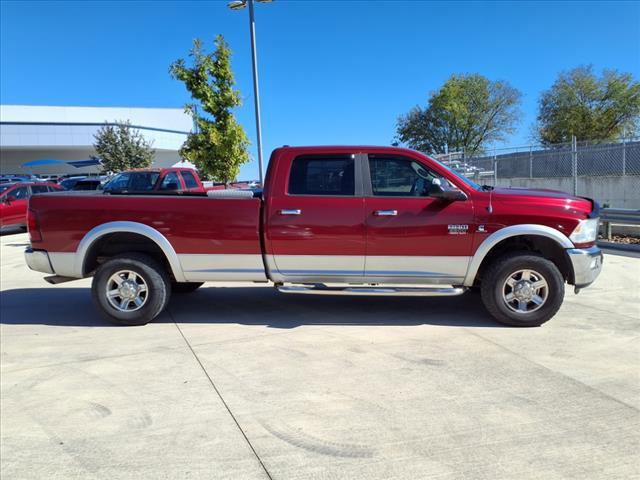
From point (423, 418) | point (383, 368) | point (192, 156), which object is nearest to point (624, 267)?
point (383, 368)

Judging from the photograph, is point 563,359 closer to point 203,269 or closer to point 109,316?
point 203,269

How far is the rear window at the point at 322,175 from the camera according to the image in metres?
5.31

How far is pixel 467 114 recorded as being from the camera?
42688mm

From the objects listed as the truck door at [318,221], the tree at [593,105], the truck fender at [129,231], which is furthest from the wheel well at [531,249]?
the tree at [593,105]

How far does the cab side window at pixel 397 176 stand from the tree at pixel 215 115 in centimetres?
1265

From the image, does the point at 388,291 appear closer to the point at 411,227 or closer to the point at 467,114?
the point at 411,227

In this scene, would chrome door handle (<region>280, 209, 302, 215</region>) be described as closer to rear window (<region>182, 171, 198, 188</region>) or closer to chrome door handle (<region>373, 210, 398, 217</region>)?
chrome door handle (<region>373, 210, 398, 217</region>)

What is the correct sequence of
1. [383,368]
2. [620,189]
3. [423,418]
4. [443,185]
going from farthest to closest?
[620,189] < [443,185] < [383,368] < [423,418]

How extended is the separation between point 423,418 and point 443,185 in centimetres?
262

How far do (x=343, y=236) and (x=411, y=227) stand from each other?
2.39 feet

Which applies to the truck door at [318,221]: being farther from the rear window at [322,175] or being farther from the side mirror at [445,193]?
the side mirror at [445,193]

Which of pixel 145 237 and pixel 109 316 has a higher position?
pixel 145 237

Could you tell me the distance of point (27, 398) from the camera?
12.4ft

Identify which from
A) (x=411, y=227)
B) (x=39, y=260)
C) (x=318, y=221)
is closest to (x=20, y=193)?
(x=39, y=260)
